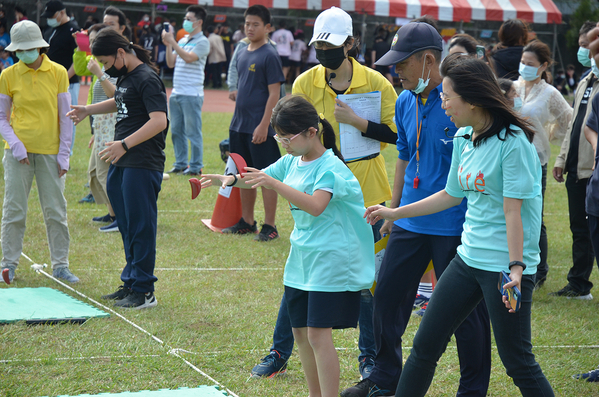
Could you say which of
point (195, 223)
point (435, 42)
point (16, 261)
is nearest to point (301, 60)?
point (195, 223)

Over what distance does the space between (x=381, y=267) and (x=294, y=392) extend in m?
0.84

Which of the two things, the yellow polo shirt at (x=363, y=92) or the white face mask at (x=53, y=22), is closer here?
the yellow polo shirt at (x=363, y=92)

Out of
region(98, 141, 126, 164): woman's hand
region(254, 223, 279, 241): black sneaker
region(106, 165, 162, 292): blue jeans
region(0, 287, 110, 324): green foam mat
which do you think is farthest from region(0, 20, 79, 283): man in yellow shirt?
region(254, 223, 279, 241): black sneaker

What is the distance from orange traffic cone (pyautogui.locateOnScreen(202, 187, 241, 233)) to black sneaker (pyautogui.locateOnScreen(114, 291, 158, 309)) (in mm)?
2490

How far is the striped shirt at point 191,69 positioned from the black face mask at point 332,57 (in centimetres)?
616

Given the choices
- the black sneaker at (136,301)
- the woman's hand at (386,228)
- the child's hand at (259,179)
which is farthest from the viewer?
the black sneaker at (136,301)

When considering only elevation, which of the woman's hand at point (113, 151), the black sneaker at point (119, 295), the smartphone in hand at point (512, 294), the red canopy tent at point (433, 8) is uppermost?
the red canopy tent at point (433, 8)

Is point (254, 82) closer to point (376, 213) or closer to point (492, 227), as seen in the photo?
point (376, 213)

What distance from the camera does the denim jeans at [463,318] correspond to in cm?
271

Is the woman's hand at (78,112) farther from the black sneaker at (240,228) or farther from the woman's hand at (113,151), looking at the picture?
the black sneaker at (240,228)

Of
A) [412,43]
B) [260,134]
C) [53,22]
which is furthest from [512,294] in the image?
[53,22]

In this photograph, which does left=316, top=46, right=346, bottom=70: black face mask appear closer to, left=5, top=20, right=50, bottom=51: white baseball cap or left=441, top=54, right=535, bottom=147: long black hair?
left=441, top=54, right=535, bottom=147: long black hair

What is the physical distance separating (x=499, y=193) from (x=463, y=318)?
0.60 metres

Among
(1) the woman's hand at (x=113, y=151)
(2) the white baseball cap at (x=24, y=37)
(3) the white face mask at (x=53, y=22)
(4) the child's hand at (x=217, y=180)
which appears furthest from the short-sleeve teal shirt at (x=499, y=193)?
(3) the white face mask at (x=53, y=22)
